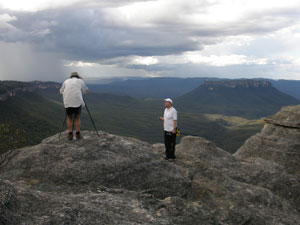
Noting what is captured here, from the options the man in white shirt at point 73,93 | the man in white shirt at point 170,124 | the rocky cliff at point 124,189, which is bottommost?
the rocky cliff at point 124,189

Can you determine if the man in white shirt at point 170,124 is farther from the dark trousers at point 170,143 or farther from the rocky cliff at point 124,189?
the rocky cliff at point 124,189

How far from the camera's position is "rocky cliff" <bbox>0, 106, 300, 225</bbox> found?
29.3 feet

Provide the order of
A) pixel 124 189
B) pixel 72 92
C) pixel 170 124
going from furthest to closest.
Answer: pixel 170 124 → pixel 72 92 → pixel 124 189

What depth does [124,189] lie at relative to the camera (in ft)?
42.5

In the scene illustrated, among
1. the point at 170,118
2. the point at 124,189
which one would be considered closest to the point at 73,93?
the point at 170,118

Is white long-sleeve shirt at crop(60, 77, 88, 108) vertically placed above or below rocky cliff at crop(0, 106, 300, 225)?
above

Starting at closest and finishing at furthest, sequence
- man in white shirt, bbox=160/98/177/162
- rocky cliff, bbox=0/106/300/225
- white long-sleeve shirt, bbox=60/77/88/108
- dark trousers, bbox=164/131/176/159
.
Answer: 1. rocky cliff, bbox=0/106/300/225
2. white long-sleeve shirt, bbox=60/77/88/108
3. man in white shirt, bbox=160/98/177/162
4. dark trousers, bbox=164/131/176/159

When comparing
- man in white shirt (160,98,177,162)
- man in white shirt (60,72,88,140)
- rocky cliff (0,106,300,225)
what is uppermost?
man in white shirt (60,72,88,140)

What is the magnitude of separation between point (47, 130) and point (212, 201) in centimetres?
17940

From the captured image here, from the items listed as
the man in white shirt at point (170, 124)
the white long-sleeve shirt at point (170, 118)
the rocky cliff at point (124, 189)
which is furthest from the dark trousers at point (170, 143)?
the rocky cliff at point (124, 189)

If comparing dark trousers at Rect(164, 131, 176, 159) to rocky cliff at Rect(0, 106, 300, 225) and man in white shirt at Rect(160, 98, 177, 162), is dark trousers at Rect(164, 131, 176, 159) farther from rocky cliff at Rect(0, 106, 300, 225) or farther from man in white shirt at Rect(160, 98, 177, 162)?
rocky cliff at Rect(0, 106, 300, 225)

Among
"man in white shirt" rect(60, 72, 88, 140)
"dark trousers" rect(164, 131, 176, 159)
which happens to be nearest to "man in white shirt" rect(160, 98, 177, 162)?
"dark trousers" rect(164, 131, 176, 159)

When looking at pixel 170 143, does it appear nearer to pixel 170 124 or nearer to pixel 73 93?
pixel 170 124

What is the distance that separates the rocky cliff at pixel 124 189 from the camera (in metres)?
8.93
